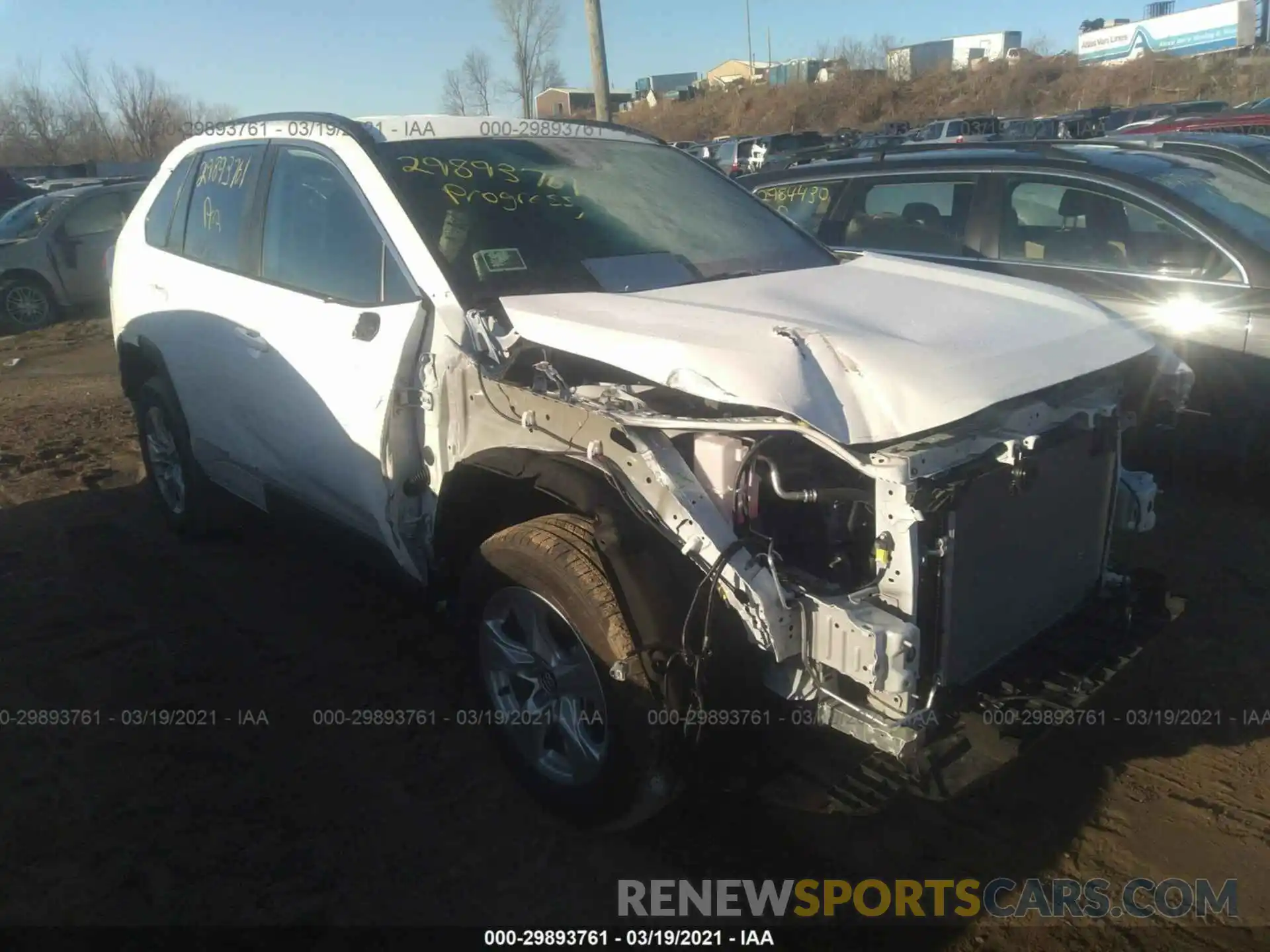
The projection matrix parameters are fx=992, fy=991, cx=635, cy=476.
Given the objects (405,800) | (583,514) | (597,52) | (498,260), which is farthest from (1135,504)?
(597,52)

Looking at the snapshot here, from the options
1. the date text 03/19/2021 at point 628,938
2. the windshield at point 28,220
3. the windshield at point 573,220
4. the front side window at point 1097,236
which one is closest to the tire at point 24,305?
the windshield at point 28,220

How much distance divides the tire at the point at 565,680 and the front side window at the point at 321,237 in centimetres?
101

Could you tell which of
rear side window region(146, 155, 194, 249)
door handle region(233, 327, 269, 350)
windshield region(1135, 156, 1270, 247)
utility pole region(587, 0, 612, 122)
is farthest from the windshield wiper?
utility pole region(587, 0, 612, 122)

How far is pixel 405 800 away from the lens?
3102 millimetres

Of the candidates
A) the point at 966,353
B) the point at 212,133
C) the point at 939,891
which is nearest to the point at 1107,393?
the point at 966,353

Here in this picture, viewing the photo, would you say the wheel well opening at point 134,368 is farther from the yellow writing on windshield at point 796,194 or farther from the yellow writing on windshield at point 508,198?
the yellow writing on windshield at point 796,194

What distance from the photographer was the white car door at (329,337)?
322 centimetres

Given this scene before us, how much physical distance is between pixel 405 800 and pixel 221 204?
276 centimetres

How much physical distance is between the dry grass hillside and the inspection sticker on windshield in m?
41.0

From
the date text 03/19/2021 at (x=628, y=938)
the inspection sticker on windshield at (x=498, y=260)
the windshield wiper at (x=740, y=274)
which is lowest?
the date text 03/19/2021 at (x=628, y=938)

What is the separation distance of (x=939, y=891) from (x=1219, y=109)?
24.8 m

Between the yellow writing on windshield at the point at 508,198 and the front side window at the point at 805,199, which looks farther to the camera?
the front side window at the point at 805,199

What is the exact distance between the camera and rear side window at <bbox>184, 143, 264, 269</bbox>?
4.15 metres

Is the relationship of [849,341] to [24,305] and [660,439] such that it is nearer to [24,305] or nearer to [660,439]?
[660,439]
